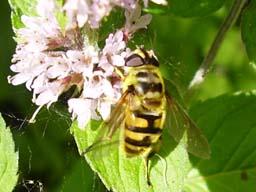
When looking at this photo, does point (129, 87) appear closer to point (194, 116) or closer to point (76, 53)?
point (76, 53)

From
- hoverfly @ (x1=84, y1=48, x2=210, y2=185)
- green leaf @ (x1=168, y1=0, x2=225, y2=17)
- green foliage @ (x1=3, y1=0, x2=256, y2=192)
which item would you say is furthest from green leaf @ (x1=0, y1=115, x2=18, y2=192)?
green leaf @ (x1=168, y1=0, x2=225, y2=17)

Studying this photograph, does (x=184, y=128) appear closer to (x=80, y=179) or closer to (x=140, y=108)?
(x=140, y=108)

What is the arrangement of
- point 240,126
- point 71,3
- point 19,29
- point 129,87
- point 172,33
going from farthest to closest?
point 172,33 → point 240,126 → point 19,29 → point 129,87 → point 71,3

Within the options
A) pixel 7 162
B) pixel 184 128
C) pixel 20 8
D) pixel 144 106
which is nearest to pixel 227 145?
pixel 184 128

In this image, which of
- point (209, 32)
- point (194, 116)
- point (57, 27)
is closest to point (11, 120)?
point (194, 116)

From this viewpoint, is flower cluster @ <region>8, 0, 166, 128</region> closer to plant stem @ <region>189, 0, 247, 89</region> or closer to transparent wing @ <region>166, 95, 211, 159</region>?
transparent wing @ <region>166, 95, 211, 159</region>

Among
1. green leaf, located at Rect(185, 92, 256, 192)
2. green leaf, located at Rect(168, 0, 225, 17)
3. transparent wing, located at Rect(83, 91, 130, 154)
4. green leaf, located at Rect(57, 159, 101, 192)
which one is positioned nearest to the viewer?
transparent wing, located at Rect(83, 91, 130, 154)

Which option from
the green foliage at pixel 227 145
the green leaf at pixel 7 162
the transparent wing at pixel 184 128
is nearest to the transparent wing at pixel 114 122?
the transparent wing at pixel 184 128
